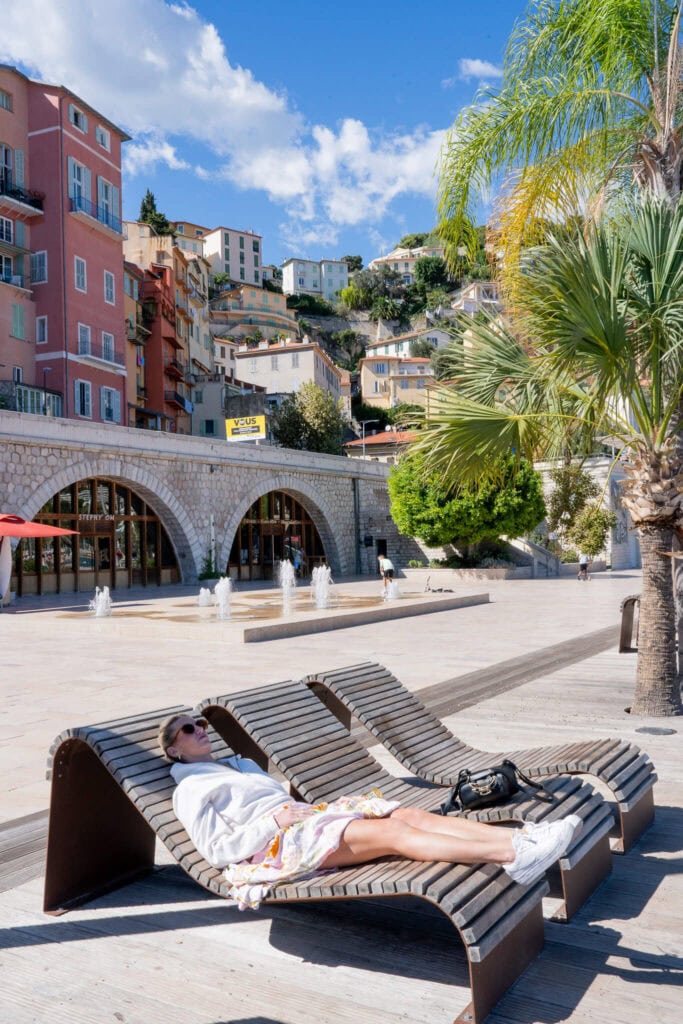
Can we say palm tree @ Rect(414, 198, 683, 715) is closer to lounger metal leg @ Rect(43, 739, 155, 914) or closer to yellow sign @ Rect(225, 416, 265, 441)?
lounger metal leg @ Rect(43, 739, 155, 914)

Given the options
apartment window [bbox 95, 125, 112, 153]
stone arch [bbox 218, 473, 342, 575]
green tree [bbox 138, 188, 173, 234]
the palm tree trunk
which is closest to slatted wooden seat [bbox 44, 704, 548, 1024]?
the palm tree trunk

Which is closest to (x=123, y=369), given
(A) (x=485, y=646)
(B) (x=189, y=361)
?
(B) (x=189, y=361)

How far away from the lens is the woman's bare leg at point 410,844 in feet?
9.84

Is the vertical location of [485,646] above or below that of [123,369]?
below

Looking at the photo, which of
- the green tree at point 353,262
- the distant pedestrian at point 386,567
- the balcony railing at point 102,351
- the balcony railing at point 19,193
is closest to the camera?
the distant pedestrian at point 386,567

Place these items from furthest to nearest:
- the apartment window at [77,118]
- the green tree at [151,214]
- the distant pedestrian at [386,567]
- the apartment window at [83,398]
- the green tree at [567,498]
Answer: the green tree at [151,214], the green tree at [567,498], the apartment window at [77,118], the apartment window at [83,398], the distant pedestrian at [386,567]

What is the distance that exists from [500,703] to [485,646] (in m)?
4.64

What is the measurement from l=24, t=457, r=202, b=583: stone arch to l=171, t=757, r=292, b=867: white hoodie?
21041 mm

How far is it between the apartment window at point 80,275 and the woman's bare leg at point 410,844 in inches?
1352

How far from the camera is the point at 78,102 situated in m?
34.8

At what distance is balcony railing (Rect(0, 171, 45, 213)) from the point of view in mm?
32656

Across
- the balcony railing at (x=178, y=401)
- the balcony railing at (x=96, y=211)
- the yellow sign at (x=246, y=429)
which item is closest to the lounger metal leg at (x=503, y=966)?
the yellow sign at (x=246, y=429)

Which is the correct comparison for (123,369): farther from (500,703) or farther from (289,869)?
(289,869)

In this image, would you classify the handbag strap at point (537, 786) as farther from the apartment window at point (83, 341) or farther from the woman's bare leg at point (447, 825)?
the apartment window at point (83, 341)
